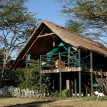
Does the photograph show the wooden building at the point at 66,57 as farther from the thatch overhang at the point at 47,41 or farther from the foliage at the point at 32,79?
the foliage at the point at 32,79

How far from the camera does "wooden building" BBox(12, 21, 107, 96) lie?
25.2 metres

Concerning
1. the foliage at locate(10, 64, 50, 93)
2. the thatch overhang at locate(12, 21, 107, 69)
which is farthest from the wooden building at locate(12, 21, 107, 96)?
the foliage at locate(10, 64, 50, 93)

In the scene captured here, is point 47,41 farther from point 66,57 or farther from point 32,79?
point 32,79

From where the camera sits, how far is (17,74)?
92.8ft

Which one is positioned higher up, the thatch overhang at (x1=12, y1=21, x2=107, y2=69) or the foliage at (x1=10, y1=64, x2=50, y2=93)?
the thatch overhang at (x1=12, y1=21, x2=107, y2=69)

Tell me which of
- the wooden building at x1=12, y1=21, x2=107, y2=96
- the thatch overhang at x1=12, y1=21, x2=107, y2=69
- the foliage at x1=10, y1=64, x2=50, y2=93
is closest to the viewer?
the wooden building at x1=12, y1=21, x2=107, y2=96

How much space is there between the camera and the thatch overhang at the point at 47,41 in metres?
25.4

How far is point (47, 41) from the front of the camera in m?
29.2

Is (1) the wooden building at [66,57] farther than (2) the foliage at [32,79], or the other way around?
(2) the foliage at [32,79]

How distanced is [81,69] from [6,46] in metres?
23.9

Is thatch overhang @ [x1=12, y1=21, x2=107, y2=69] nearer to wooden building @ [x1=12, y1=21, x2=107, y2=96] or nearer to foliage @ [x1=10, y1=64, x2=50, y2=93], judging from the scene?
wooden building @ [x1=12, y1=21, x2=107, y2=96]

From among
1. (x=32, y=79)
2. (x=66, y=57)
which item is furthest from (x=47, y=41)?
(x=32, y=79)

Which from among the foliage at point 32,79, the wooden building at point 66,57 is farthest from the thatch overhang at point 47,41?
the foliage at point 32,79

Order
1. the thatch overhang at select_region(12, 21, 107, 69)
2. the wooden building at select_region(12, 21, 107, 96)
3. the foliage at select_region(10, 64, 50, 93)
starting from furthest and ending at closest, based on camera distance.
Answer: the foliage at select_region(10, 64, 50, 93)
the thatch overhang at select_region(12, 21, 107, 69)
the wooden building at select_region(12, 21, 107, 96)
